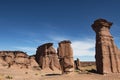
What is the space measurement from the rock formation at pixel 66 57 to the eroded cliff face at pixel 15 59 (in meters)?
30.3

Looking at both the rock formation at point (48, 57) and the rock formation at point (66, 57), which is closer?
the rock formation at point (66, 57)

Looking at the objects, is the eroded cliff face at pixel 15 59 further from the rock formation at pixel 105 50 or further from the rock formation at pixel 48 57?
the rock formation at pixel 105 50

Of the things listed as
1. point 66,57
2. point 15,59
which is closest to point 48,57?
point 15,59

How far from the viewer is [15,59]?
2921 inches

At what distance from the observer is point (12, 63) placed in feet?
235

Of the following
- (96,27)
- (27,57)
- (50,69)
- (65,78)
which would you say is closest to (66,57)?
(65,78)

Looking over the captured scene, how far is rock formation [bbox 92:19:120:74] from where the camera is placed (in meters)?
45.6

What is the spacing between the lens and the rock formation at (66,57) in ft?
141

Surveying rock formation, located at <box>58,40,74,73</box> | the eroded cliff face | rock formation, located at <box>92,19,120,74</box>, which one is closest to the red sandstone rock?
the eroded cliff face

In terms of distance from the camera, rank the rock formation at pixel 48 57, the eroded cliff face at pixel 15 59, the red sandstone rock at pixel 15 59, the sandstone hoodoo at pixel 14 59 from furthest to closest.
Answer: the rock formation at pixel 48 57 → the red sandstone rock at pixel 15 59 → the sandstone hoodoo at pixel 14 59 → the eroded cliff face at pixel 15 59

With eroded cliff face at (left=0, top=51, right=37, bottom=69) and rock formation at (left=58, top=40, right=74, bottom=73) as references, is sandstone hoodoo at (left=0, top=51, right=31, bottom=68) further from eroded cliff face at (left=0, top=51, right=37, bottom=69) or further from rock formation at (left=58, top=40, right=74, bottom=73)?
rock formation at (left=58, top=40, right=74, bottom=73)

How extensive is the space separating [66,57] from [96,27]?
432 inches

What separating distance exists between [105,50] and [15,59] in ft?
127

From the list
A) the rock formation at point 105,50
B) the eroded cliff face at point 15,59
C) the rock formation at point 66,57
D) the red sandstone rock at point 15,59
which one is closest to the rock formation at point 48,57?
the eroded cliff face at point 15,59
